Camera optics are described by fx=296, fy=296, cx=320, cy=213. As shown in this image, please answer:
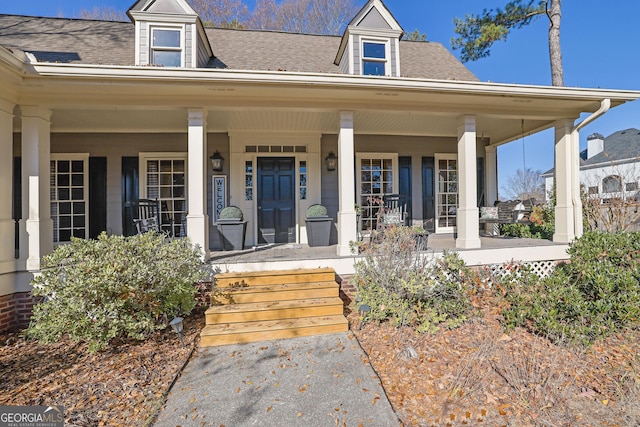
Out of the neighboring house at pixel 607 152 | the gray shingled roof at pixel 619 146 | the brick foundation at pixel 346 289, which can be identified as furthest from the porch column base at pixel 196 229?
the gray shingled roof at pixel 619 146

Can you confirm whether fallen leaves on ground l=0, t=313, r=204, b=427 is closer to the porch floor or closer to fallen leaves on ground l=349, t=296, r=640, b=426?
the porch floor

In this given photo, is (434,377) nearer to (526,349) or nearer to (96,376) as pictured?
(526,349)

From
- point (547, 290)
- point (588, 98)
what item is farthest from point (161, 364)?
point (588, 98)

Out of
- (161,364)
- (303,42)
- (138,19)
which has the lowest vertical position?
(161,364)

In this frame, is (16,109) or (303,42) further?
(303,42)

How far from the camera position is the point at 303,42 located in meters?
7.46

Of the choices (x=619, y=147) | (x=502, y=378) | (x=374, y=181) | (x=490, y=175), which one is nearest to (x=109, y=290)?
(x=502, y=378)

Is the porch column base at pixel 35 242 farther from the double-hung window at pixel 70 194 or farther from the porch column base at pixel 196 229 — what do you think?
the double-hung window at pixel 70 194

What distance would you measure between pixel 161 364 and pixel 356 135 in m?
5.56

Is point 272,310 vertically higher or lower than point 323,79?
lower

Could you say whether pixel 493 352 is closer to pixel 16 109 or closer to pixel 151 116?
pixel 151 116

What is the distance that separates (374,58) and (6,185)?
20.5ft

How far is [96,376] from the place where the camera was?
8.78ft

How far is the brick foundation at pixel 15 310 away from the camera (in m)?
3.63
